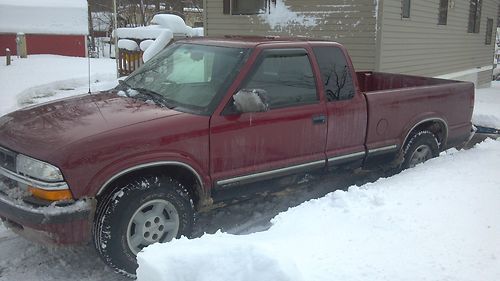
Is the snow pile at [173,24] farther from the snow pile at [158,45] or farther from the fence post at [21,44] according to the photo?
the fence post at [21,44]

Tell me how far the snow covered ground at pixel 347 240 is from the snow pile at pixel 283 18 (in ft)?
19.4

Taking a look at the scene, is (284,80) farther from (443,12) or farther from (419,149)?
(443,12)

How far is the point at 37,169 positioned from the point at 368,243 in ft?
7.50

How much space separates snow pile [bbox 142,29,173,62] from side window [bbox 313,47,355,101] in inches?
361

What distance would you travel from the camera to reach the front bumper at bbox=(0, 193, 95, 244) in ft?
11.3

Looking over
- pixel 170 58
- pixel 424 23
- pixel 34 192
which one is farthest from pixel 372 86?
pixel 424 23

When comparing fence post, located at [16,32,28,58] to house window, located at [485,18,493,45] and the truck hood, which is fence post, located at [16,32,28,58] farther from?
the truck hood

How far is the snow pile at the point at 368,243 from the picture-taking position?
8.69 ft

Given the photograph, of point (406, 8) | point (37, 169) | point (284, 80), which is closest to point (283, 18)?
point (406, 8)

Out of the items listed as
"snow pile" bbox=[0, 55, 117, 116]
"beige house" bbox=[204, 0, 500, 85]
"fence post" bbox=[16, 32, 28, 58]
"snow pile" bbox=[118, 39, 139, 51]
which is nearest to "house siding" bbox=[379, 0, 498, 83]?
"beige house" bbox=[204, 0, 500, 85]

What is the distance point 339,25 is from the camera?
10.5m

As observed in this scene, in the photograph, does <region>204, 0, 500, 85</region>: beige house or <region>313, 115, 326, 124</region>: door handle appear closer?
<region>313, 115, 326, 124</region>: door handle

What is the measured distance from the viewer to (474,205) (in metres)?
4.07

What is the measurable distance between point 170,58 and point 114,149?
172 centimetres
